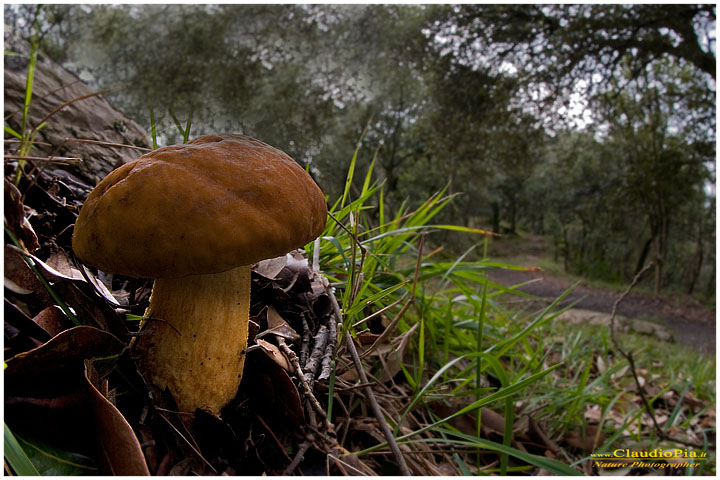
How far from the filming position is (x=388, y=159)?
9.91 m

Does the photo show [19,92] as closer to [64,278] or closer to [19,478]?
[64,278]

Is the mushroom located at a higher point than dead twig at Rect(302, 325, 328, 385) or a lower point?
higher

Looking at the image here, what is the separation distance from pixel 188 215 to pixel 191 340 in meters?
0.18

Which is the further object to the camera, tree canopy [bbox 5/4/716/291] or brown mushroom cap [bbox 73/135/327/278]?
tree canopy [bbox 5/4/716/291]

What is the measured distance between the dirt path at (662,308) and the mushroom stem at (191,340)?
427cm

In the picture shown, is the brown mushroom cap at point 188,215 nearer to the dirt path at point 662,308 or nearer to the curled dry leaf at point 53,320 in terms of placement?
the curled dry leaf at point 53,320

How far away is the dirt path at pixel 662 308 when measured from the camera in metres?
4.68

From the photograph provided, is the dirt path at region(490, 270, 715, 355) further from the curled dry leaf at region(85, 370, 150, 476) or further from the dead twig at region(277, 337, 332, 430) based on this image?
the curled dry leaf at region(85, 370, 150, 476)

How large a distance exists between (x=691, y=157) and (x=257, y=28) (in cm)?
733

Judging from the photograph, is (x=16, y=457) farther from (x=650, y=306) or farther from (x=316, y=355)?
(x=650, y=306)

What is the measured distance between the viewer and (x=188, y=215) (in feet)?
1.11

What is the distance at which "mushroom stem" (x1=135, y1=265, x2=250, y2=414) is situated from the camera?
1.46 feet

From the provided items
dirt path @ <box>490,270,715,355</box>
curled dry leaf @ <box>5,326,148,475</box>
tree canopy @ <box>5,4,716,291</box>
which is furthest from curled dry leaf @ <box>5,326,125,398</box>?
dirt path @ <box>490,270,715,355</box>

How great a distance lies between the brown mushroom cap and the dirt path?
14.2ft
